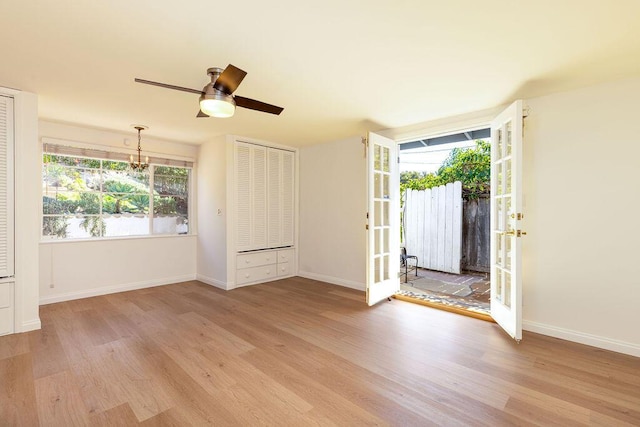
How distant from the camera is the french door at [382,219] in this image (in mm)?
3736

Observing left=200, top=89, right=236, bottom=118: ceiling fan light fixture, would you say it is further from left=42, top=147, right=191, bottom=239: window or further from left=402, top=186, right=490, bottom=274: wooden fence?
left=402, top=186, right=490, bottom=274: wooden fence

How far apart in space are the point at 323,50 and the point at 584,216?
2.76 metres

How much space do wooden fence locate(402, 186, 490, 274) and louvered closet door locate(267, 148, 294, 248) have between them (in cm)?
258

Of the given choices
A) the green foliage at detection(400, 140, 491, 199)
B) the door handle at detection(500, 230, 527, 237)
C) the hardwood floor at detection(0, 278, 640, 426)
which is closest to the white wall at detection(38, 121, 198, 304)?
the hardwood floor at detection(0, 278, 640, 426)

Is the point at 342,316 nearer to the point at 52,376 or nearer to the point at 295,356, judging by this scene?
the point at 295,356

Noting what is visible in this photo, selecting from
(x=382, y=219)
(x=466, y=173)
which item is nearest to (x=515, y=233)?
(x=382, y=219)

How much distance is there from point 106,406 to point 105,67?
2.45 m

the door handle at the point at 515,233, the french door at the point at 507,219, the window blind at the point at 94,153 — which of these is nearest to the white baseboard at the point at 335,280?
the french door at the point at 507,219

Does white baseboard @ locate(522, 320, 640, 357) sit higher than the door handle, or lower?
lower

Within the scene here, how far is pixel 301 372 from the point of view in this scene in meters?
2.27

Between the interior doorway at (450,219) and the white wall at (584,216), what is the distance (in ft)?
5.44

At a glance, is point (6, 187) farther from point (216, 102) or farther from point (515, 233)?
point (515, 233)

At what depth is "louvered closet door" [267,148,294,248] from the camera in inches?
206

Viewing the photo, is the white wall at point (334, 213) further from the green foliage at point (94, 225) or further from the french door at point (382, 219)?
the green foliage at point (94, 225)
